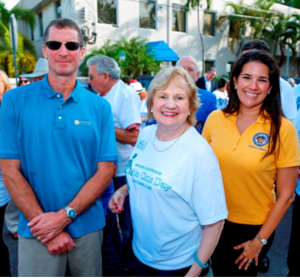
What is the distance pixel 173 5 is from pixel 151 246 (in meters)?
19.0

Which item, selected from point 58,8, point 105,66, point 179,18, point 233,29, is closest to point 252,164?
point 105,66

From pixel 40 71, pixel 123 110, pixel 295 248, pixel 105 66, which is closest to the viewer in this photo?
pixel 295 248

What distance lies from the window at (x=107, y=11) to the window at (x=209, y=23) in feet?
24.2

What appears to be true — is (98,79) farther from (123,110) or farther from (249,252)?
(249,252)

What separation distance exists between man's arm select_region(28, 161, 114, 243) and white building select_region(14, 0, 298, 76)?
46.1 ft

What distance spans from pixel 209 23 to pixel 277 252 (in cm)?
2001

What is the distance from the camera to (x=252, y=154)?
1875mm

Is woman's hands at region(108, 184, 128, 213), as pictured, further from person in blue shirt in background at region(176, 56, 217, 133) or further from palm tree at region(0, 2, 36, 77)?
palm tree at region(0, 2, 36, 77)

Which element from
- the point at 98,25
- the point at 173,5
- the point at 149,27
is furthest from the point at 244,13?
the point at 98,25

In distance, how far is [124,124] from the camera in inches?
119

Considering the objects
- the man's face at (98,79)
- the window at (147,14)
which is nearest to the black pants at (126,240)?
the man's face at (98,79)

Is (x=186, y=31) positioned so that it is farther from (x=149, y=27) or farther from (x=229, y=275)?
(x=229, y=275)

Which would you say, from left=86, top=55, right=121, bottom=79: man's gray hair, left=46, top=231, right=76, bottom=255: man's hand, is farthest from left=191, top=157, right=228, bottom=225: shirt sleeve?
left=86, top=55, right=121, bottom=79: man's gray hair

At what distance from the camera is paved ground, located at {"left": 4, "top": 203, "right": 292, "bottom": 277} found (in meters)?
3.03
